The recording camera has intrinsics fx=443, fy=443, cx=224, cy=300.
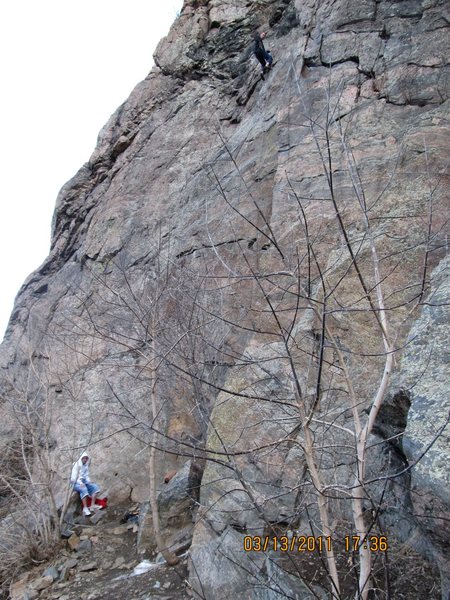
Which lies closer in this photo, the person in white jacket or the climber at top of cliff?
the person in white jacket

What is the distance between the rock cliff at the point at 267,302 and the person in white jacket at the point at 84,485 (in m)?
0.45

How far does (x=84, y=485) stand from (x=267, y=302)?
6116mm

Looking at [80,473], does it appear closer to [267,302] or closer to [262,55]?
[267,302]

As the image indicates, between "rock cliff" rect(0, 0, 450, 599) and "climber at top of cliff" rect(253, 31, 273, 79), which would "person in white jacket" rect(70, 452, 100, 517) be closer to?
"rock cliff" rect(0, 0, 450, 599)

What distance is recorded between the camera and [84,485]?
8297mm

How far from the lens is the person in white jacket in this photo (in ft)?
26.7

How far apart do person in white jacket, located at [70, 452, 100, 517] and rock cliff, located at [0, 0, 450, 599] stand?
455 millimetres

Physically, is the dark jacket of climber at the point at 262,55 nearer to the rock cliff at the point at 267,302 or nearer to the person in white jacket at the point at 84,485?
the rock cliff at the point at 267,302

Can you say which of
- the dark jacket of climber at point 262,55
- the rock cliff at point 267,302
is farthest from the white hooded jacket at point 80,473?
the dark jacket of climber at point 262,55

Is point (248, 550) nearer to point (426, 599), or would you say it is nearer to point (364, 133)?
point (426, 599)

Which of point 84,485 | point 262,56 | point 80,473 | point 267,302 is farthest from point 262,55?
point 84,485

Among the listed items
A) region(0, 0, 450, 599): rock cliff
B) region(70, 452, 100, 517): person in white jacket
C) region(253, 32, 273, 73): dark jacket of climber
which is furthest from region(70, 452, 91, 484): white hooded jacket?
region(253, 32, 273, 73): dark jacket of climber

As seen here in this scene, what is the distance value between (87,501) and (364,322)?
6.18m

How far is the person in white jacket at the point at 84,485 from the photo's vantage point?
815 cm
